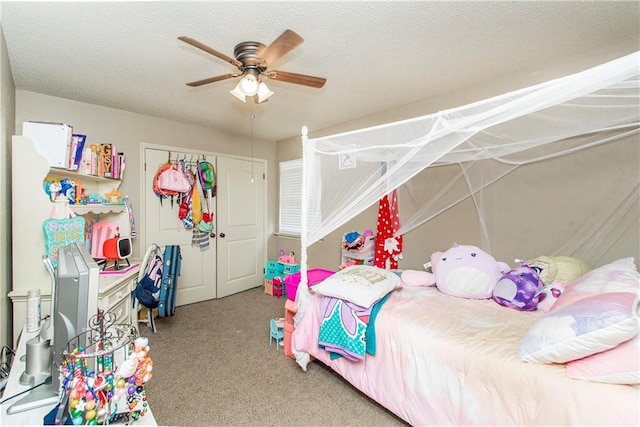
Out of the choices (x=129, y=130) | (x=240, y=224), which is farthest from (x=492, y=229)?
(x=129, y=130)

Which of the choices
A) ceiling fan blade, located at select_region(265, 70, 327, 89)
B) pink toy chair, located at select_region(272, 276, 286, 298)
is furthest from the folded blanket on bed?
pink toy chair, located at select_region(272, 276, 286, 298)

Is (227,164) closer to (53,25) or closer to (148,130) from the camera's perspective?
(148,130)

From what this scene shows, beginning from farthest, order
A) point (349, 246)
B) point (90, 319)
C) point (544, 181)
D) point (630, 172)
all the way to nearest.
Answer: point (349, 246) → point (544, 181) → point (630, 172) → point (90, 319)

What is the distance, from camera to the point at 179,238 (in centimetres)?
368

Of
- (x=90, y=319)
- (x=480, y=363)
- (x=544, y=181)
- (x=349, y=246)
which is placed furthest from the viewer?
(x=349, y=246)

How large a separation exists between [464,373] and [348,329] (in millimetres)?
682

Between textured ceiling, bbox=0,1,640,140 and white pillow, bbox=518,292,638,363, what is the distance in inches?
61.6

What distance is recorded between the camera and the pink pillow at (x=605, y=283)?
1369 millimetres

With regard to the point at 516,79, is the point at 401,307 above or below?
Result: below

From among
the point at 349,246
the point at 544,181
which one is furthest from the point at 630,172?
the point at 349,246

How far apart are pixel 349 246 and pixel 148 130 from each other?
2.81m

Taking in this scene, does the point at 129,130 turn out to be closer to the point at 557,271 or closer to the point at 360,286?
Answer: the point at 360,286

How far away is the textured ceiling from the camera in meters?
1.57

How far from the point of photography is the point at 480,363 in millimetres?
1306
